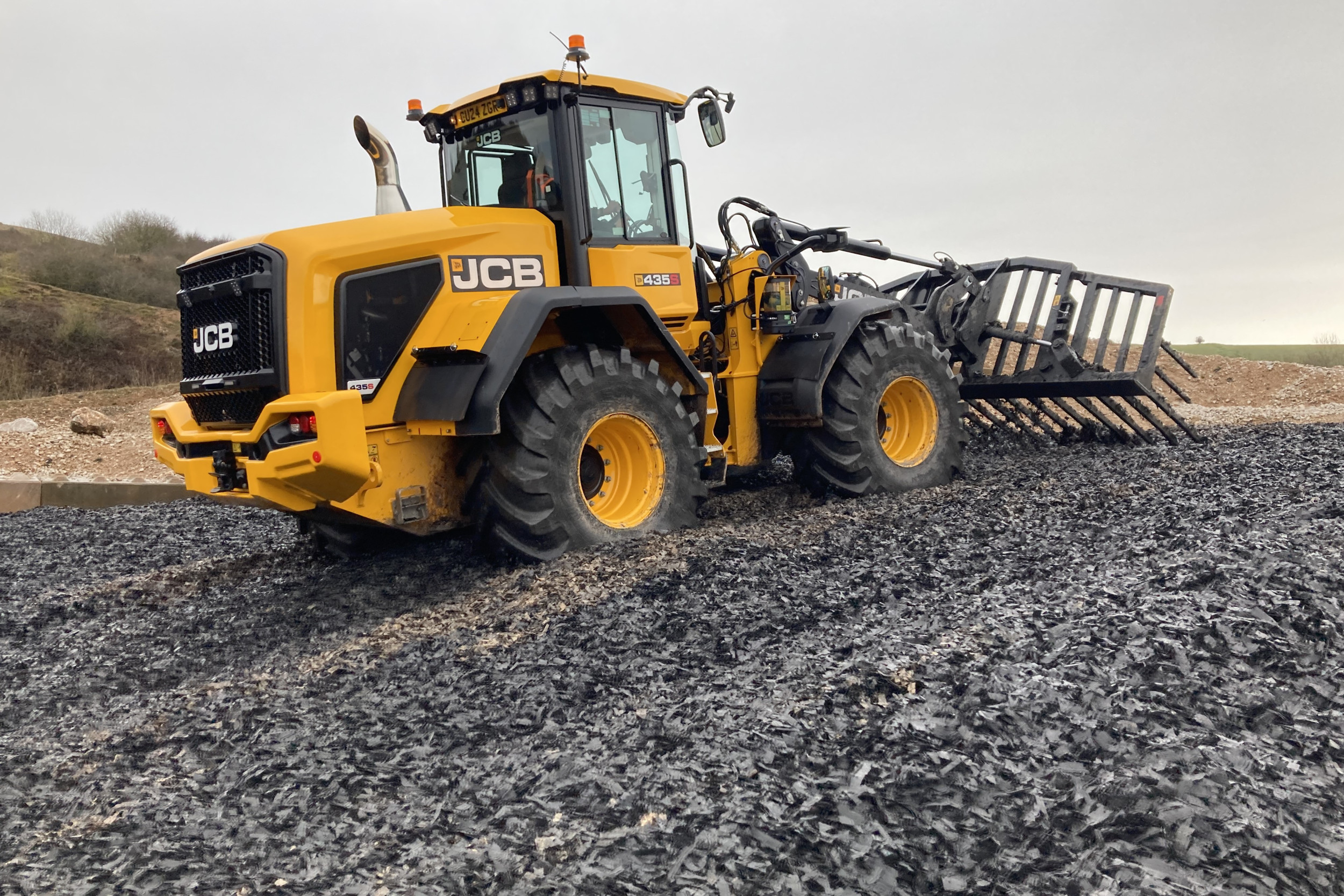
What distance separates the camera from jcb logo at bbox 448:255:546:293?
16.1ft

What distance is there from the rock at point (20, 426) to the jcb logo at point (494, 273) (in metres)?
11.0

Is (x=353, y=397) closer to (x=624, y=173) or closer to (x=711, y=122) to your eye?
(x=624, y=173)

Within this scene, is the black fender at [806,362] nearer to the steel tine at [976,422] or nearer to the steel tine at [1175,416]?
the steel tine at [1175,416]

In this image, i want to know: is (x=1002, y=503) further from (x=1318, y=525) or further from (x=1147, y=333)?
(x=1147, y=333)

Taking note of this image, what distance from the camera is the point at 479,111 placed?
18.6 ft

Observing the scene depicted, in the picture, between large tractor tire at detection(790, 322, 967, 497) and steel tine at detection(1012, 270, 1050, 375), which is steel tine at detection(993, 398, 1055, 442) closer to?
steel tine at detection(1012, 270, 1050, 375)

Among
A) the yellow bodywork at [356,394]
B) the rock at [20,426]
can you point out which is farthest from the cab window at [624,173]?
the rock at [20,426]

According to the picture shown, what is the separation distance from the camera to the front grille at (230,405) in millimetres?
4742

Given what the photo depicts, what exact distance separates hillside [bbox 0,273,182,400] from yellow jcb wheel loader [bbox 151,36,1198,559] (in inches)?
723

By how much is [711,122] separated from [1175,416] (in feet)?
14.8

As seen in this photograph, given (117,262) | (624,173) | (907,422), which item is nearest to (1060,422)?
(907,422)

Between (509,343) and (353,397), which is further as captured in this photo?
(509,343)

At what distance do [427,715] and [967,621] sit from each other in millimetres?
1769

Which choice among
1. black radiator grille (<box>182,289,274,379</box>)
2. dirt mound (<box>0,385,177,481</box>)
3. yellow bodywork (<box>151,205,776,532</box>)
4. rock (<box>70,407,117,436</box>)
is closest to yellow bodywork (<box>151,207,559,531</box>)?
yellow bodywork (<box>151,205,776,532</box>)
